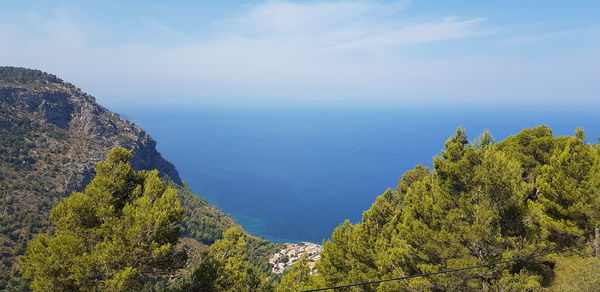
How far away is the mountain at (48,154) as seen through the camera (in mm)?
55656

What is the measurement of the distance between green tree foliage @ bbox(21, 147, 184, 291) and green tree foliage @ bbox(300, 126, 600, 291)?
8.35 m

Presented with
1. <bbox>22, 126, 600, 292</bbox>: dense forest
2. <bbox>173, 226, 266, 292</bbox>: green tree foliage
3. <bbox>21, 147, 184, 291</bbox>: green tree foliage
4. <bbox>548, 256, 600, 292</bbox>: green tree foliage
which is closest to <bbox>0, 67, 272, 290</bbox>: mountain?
<bbox>173, 226, 266, 292</bbox>: green tree foliage

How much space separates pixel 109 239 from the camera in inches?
422

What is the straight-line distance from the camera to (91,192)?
11.5 m

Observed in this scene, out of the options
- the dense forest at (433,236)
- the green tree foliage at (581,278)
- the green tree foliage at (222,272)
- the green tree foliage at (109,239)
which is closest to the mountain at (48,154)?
the green tree foliage at (222,272)

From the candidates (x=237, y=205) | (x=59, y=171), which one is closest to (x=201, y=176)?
(x=237, y=205)

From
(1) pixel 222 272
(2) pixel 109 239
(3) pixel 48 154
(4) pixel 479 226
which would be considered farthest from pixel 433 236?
(3) pixel 48 154

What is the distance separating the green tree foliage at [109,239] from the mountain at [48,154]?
4182 centimetres

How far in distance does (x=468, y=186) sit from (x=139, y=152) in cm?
11462

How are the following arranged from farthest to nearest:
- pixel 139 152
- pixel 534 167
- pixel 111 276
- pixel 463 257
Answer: pixel 139 152 → pixel 534 167 → pixel 463 257 → pixel 111 276

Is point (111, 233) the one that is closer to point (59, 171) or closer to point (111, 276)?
point (111, 276)

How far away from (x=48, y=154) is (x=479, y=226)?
3625 inches

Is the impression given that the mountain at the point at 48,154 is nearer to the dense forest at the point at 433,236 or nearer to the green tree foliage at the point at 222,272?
the green tree foliage at the point at 222,272

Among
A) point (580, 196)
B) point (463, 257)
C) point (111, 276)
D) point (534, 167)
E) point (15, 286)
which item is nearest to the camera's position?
point (111, 276)
